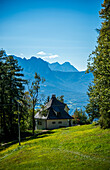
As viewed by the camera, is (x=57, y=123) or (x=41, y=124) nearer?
(x=57, y=123)

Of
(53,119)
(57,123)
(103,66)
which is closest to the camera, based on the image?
(103,66)

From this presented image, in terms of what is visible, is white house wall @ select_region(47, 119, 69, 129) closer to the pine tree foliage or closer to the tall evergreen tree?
the pine tree foliage

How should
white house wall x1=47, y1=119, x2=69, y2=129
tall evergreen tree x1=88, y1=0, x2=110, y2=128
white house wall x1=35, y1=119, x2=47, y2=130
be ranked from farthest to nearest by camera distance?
white house wall x1=35, y1=119, x2=47, y2=130 → white house wall x1=47, y1=119, x2=69, y2=129 → tall evergreen tree x1=88, y1=0, x2=110, y2=128

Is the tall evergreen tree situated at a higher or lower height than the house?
higher

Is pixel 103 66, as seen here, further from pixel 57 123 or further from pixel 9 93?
pixel 57 123

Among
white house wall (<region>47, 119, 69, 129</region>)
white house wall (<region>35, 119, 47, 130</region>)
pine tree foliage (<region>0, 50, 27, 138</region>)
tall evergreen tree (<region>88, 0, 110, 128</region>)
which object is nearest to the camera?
tall evergreen tree (<region>88, 0, 110, 128</region>)

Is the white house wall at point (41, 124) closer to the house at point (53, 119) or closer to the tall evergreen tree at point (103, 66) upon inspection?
the house at point (53, 119)

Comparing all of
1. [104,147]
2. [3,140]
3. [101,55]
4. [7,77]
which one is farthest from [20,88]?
[104,147]

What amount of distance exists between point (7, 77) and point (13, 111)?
7.00 metres

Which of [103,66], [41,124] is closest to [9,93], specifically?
[41,124]

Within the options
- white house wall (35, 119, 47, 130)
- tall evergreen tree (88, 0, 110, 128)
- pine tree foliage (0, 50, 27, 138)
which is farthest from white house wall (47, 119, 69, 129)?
tall evergreen tree (88, 0, 110, 128)

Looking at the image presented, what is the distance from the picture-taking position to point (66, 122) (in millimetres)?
52500

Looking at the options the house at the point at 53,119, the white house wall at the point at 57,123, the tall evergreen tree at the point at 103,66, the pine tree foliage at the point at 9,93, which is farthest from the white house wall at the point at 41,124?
the tall evergreen tree at the point at 103,66

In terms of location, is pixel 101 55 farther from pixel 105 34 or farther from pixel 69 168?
pixel 69 168
